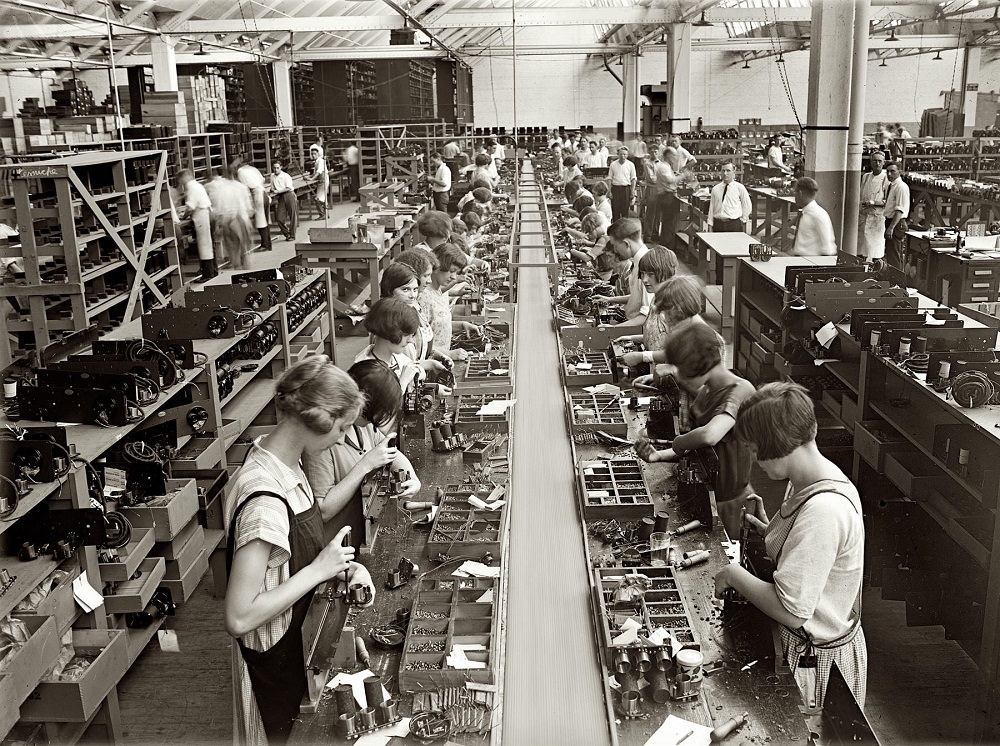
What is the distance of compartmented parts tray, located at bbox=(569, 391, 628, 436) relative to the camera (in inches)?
160

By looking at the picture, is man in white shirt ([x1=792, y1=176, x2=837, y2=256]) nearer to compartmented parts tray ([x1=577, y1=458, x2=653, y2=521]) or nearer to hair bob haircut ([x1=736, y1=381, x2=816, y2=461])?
compartmented parts tray ([x1=577, y1=458, x2=653, y2=521])

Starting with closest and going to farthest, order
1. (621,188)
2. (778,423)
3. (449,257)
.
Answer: (778,423), (449,257), (621,188)

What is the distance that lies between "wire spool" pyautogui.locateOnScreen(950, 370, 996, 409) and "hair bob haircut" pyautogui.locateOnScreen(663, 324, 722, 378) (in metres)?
1.54

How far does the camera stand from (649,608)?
2.62 meters

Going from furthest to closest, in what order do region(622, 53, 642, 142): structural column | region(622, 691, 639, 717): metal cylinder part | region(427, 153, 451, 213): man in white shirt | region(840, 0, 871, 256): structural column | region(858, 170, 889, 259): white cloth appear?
region(622, 53, 642, 142): structural column → region(427, 153, 451, 213): man in white shirt → region(858, 170, 889, 259): white cloth → region(840, 0, 871, 256): structural column → region(622, 691, 639, 717): metal cylinder part

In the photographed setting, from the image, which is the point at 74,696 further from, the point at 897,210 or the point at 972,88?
the point at 972,88

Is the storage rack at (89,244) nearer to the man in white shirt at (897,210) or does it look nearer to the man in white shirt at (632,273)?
the man in white shirt at (632,273)

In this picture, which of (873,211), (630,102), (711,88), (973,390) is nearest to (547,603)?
(973,390)

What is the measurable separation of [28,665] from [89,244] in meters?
7.46

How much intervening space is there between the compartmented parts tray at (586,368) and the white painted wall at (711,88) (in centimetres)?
3153

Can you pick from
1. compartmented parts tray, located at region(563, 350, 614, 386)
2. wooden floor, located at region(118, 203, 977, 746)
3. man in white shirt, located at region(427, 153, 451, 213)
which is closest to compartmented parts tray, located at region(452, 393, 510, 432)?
compartmented parts tray, located at region(563, 350, 614, 386)

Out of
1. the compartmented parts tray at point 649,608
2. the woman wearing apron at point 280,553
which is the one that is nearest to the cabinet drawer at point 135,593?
the woman wearing apron at point 280,553

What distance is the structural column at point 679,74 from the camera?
61.4ft

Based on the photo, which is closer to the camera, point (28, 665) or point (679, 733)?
point (679, 733)
